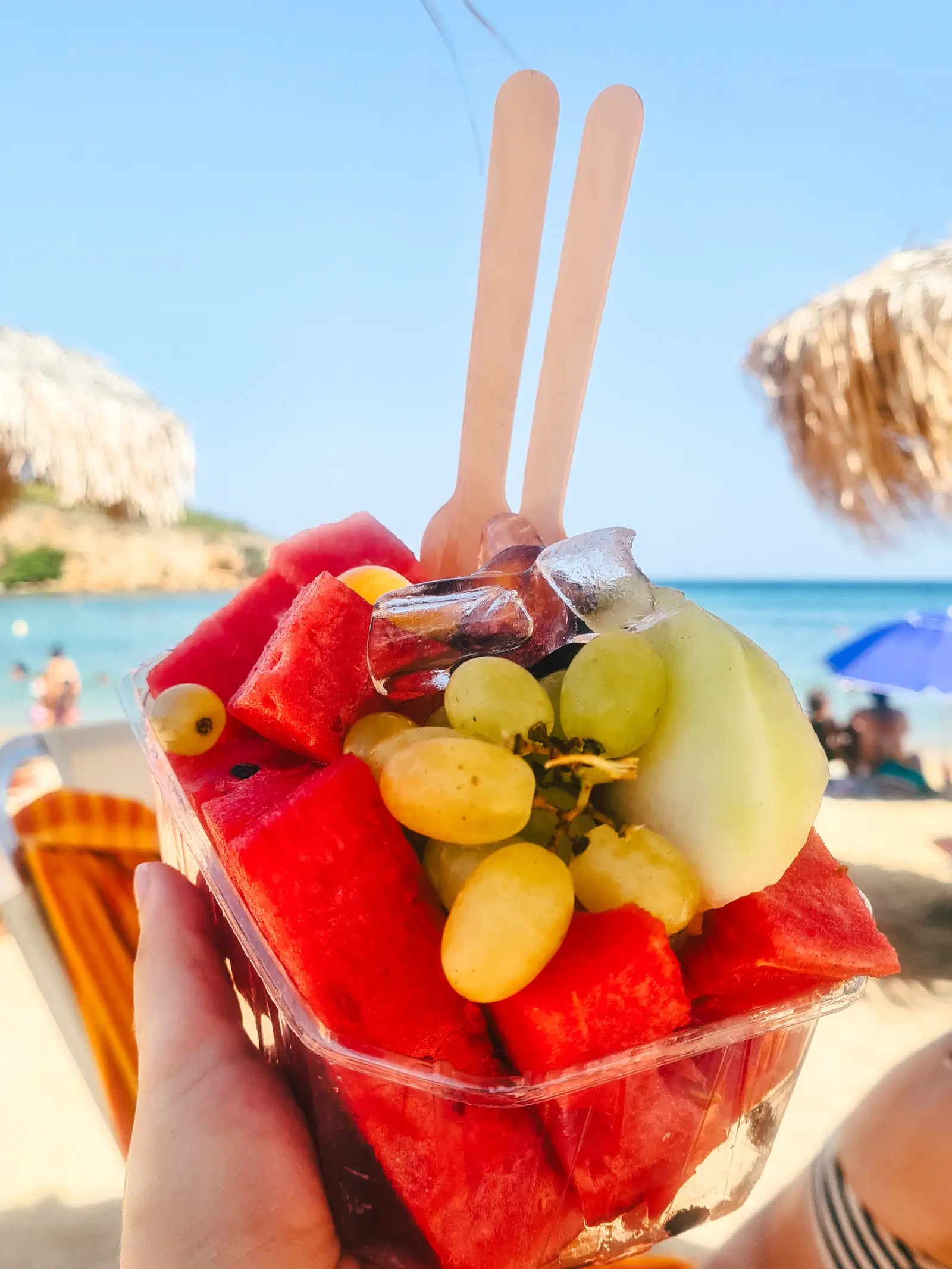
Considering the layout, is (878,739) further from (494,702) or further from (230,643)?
(494,702)

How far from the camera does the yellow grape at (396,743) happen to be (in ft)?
2.01

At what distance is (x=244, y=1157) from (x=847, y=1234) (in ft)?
2.65

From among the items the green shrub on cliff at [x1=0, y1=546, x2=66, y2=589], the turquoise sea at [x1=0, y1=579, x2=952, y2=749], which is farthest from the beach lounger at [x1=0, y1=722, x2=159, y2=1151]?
the green shrub on cliff at [x1=0, y1=546, x2=66, y2=589]

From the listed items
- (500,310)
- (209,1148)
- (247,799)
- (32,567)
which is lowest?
(32,567)

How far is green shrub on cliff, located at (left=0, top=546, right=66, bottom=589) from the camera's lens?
19.7 metres

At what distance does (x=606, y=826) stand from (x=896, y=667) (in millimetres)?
5584

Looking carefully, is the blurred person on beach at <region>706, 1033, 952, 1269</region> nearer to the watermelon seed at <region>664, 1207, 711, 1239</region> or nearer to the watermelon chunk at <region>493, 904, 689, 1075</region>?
the watermelon seed at <region>664, 1207, 711, 1239</region>

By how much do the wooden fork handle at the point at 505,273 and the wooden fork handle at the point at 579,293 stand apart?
0.04m

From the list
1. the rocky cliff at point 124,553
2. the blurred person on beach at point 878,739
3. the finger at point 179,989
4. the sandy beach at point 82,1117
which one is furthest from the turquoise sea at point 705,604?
the finger at point 179,989

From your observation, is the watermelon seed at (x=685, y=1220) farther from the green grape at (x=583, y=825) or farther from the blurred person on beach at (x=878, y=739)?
the blurred person on beach at (x=878, y=739)

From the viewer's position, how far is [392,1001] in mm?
529

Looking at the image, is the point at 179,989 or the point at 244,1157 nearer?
the point at 244,1157

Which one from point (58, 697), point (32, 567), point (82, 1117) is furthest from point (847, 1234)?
point (32, 567)

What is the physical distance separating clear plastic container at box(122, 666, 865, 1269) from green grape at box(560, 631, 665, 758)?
0.20 meters
